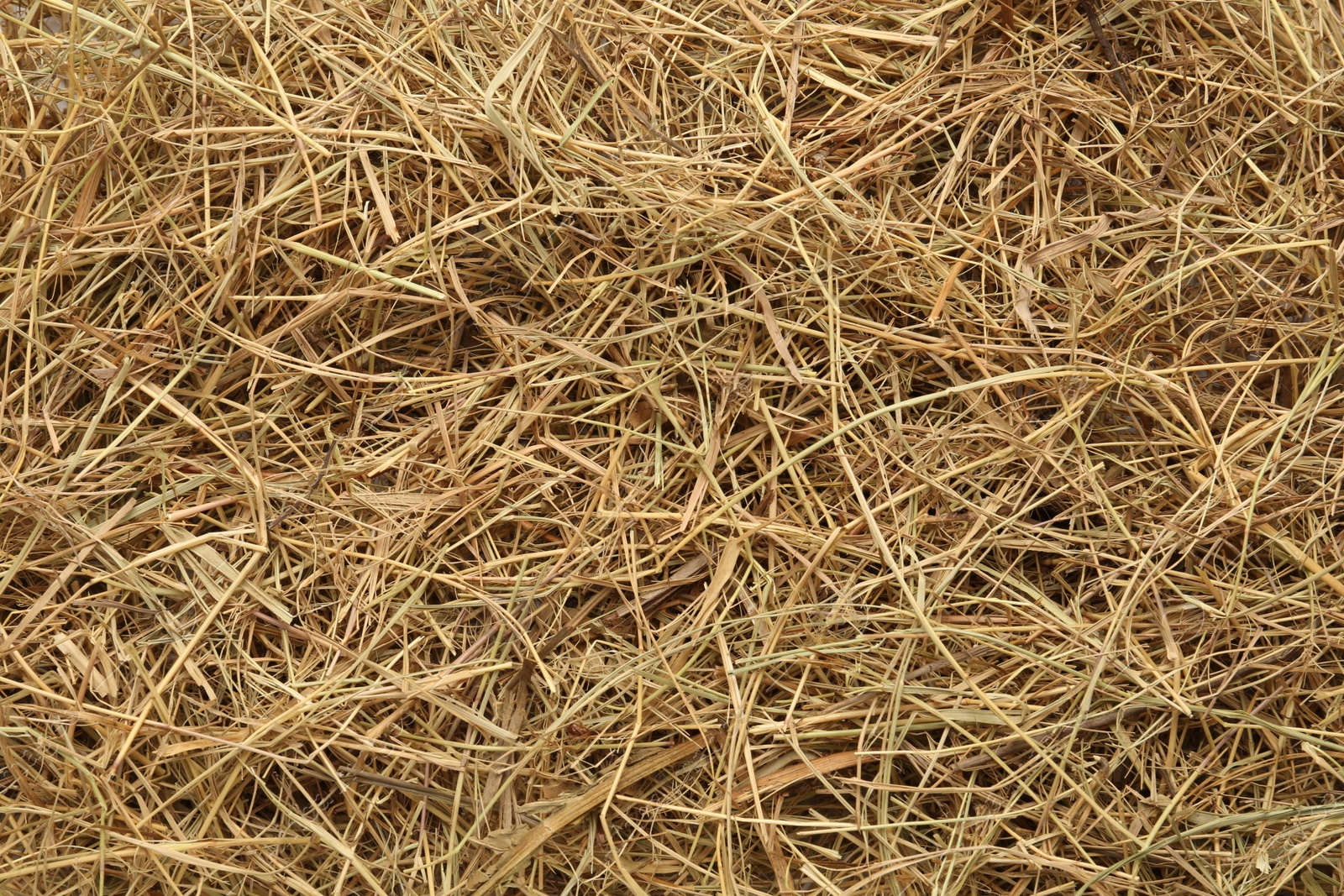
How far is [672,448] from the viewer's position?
5.44 ft

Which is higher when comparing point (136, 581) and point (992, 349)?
point (992, 349)

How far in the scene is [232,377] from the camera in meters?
1.71

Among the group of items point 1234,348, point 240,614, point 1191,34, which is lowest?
point 240,614

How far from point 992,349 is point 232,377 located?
127 centimetres

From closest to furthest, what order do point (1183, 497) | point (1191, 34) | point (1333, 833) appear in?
1. point (1333, 833)
2. point (1183, 497)
3. point (1191, 34)

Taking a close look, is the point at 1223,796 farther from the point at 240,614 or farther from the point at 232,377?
the point at 232,377

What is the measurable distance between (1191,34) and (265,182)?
163cm

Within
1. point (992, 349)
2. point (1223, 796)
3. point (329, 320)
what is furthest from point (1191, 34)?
point (329, 320)

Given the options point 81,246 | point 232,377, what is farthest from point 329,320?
point 81,246

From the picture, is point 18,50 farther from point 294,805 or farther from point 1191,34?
point 1191,34

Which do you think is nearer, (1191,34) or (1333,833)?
(1333,833)

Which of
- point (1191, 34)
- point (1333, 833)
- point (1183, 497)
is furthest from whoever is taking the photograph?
point (1191, 34)

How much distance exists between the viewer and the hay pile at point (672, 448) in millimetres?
1579

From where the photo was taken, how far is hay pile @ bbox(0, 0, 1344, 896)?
1.58 m
